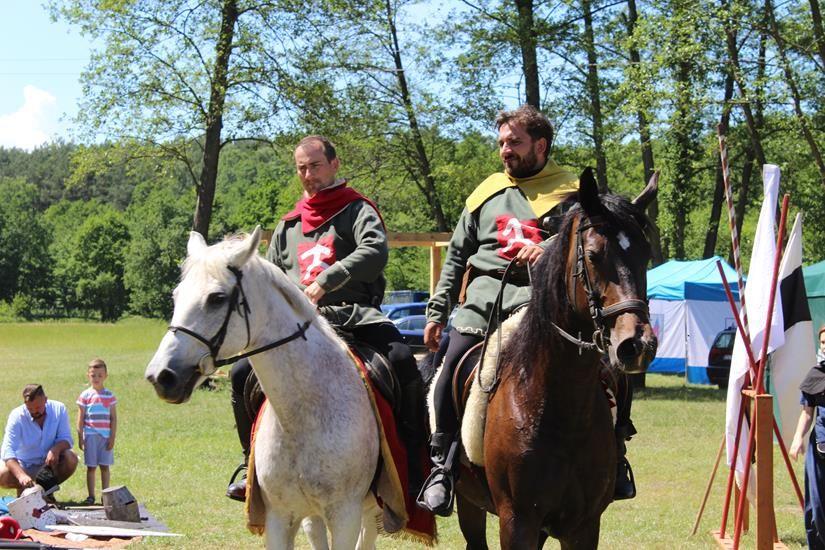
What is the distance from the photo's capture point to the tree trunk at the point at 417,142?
29228 millimetres

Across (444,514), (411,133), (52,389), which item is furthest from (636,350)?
(411,133)

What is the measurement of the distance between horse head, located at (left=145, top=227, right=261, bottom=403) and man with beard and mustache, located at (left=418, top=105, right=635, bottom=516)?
1.37m

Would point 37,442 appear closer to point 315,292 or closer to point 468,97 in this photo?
point 315,292

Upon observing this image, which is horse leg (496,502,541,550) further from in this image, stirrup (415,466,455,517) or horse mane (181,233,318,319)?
horse mane (181,233,318,319)

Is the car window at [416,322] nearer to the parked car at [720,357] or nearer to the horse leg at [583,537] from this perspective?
the parked car at [720,357]

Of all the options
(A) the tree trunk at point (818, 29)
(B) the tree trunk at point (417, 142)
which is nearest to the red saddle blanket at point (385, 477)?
(A) the tree trunk at point (818, 29)

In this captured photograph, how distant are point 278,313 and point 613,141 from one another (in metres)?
22.5

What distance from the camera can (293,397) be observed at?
473 cm

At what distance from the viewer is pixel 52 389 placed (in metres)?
24.0

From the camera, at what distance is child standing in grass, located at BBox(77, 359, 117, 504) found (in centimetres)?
1114

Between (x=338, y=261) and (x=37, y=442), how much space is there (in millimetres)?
6645

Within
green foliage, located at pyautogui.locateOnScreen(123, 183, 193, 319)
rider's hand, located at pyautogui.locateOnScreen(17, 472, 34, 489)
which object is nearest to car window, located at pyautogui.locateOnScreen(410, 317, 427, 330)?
rider's hand, located at pyautogui.locateOnScreen(17, 472, 34, 489)

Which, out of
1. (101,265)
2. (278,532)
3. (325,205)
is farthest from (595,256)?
(101,265)

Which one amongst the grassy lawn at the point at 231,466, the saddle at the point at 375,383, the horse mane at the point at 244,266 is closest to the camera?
the horse mane at the point at 244,266
